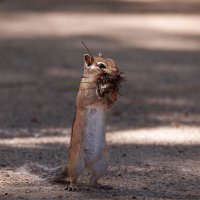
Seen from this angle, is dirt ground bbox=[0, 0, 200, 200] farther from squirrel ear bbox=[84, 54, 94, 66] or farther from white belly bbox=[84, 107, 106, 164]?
squirrel ear bbox=[84, 54, 94, 66]

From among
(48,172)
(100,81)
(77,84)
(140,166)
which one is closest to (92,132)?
(100,81)

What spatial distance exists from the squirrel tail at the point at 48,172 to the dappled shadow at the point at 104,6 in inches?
558

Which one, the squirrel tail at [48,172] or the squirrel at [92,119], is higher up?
the squirrel at [92,119]

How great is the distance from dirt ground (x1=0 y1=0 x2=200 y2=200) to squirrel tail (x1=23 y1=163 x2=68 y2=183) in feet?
0.24

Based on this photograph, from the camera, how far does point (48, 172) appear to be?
26.3ft

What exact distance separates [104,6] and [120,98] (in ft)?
34.7

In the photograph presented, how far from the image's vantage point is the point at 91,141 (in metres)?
6.91

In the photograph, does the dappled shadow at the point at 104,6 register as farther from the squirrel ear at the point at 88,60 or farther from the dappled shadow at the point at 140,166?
the squirrel ear at the point at 88,60

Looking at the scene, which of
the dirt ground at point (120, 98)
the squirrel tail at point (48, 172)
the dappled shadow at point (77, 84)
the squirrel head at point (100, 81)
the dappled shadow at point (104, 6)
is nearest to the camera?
the squirrel head at point (100, 81)

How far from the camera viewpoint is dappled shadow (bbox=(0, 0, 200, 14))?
22594 millimetres

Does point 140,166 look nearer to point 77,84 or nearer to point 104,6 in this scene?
point 77,84

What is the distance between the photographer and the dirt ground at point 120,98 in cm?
771

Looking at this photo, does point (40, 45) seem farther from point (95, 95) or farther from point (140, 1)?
point (95, 95)

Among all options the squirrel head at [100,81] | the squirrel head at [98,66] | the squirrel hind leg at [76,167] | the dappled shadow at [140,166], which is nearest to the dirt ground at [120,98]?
the dappled shadow at [140,166]
